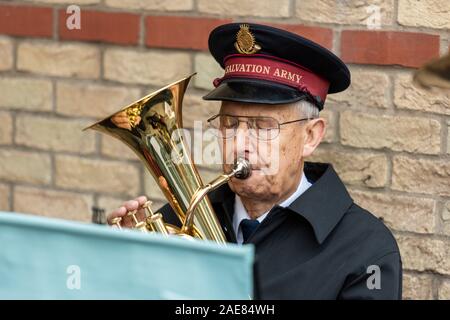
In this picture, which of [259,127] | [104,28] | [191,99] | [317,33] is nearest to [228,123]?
[259,127]

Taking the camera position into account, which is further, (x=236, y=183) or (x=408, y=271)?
(x=408, y=271)

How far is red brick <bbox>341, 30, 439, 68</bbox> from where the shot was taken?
405 cm

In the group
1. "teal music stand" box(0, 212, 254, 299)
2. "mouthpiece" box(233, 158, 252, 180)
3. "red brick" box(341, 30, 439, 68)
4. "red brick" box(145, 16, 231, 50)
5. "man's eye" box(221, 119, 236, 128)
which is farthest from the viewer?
"red brick" box(145, 16, 231, 50)

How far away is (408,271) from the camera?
4.20 metres

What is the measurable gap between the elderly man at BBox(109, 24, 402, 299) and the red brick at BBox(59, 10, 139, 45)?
1.26 m

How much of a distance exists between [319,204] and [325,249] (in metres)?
0.17

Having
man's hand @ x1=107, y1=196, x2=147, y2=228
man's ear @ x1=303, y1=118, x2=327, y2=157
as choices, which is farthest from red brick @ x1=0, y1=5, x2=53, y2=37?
man's ear @ x1=303, y1=118, x2=327, y2=157

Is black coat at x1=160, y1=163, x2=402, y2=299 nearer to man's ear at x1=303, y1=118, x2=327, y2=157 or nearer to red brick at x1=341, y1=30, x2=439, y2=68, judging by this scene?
man's ear at x1=303, y1=118, x2=327, y2=157

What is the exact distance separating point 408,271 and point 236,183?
3.79ft

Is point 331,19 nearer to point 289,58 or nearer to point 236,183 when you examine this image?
point 289,58

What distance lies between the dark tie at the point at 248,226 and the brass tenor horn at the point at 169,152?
118mm
